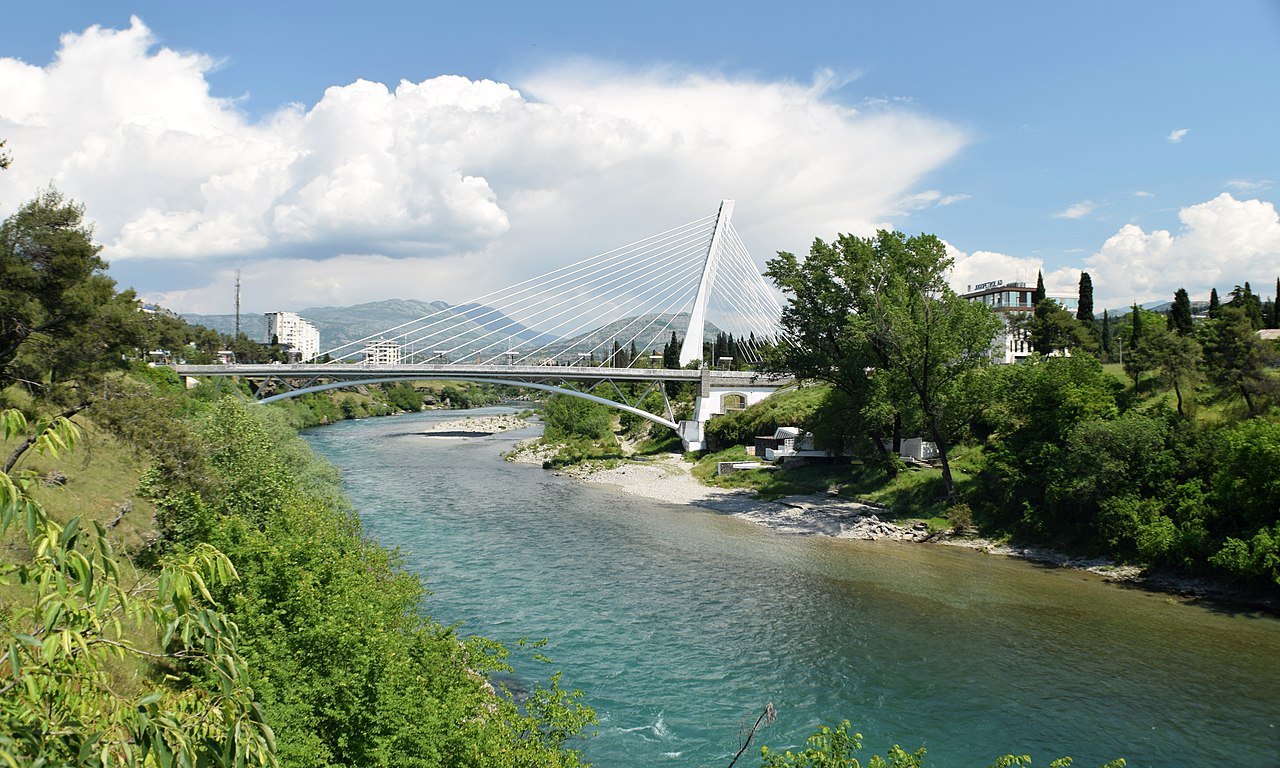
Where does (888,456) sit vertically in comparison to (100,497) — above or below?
below

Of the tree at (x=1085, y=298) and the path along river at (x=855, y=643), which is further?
the tree at (x=1085, y=298)

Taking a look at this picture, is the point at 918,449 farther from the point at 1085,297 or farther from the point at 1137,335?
the point at 1085,297

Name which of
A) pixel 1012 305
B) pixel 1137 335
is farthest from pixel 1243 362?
→ pixel 1012 305

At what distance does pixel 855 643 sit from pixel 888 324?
1495 centimetres

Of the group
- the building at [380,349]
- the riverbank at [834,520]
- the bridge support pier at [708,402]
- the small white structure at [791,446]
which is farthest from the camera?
the building at [380,349]

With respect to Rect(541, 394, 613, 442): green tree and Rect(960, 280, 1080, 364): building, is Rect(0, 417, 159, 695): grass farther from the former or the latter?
Rect(960, 280, 1080, 364): building

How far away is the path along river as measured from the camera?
1215 centimetres

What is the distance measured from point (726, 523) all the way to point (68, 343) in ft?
70.6

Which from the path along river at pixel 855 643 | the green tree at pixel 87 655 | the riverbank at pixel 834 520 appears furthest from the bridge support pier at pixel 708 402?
the green tree at pixel 87 655

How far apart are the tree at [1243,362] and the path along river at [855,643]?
807 centimetres

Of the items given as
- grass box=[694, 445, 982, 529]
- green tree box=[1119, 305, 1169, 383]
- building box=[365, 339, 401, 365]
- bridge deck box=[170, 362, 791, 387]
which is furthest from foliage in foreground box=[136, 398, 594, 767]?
building box=[365, 339, 401, 365]

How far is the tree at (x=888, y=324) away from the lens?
27969mm

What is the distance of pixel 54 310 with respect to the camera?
1368 cm

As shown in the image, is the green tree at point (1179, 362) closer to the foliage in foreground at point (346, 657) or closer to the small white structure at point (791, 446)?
the small white structure at point (791, 446)
